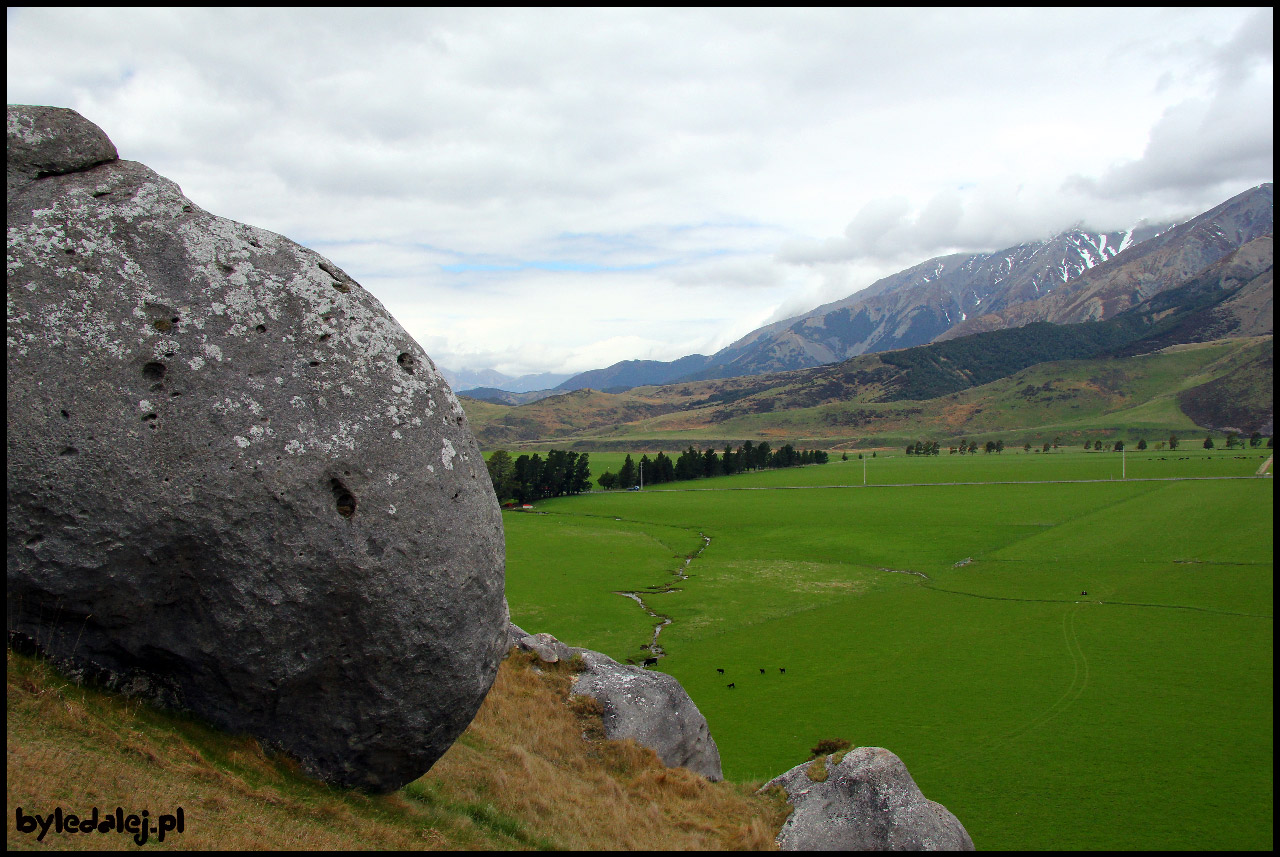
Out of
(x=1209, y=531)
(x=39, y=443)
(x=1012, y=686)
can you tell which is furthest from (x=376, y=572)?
(x=1209, y=531)

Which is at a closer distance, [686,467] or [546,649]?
[546,649]

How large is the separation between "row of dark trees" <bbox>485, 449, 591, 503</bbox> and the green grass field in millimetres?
33829

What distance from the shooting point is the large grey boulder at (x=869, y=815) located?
15359mm

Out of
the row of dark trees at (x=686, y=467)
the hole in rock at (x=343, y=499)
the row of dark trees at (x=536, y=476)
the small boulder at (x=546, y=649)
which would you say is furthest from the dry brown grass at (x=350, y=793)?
the row of dark trees at (x=686, y=467)

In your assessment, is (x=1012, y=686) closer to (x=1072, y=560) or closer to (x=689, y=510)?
(x=1072, y=560)

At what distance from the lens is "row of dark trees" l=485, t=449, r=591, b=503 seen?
131 m

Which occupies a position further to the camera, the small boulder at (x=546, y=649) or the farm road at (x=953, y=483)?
the farm road at (x=953, y=483)

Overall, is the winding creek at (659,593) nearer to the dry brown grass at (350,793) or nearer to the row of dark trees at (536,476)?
the dry brown grass at (350,793)

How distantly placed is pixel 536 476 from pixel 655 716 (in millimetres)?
118702

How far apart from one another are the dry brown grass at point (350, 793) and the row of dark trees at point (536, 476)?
112709 mm

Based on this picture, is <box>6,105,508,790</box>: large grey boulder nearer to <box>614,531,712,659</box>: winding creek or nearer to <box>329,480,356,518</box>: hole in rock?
<box>329,480,356,518</box>: hole in rock

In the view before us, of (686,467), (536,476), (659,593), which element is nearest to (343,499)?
(659,593)

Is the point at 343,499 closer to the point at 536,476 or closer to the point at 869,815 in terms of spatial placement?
the point at 869,815

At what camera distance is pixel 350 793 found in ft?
40.0
